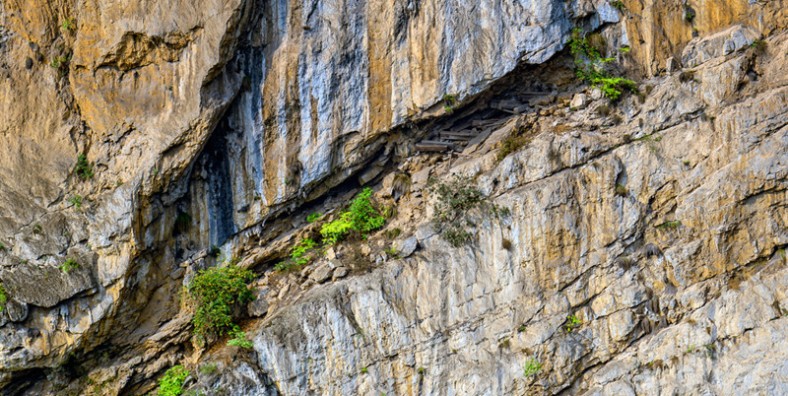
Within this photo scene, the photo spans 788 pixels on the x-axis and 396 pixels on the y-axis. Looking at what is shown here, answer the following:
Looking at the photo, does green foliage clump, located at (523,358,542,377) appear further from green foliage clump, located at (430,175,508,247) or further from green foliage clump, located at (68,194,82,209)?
green foliage clump, located at (68,194,82,209)

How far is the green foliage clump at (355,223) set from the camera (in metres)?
11.0

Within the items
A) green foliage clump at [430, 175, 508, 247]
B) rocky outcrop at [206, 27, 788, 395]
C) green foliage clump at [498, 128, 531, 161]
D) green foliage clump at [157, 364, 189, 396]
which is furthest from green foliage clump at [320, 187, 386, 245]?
green foliage clump at [157, 364, 189, 396]

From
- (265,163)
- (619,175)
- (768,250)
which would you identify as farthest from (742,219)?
(265,163)

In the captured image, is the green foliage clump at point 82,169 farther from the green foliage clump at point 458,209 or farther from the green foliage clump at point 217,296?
the green foliage clump at point 458,209

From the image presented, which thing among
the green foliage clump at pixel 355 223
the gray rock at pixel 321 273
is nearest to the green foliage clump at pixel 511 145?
the green foliage clump at pixel 355 223

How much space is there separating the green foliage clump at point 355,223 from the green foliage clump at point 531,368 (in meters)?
2.66

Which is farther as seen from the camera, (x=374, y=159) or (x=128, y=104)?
(x=374, y=159)

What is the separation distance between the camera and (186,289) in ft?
35.4

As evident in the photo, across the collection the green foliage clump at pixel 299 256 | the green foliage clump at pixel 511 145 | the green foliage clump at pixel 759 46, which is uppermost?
the green foliage clump at pixel 759 46

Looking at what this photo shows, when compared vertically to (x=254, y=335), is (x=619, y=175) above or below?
above

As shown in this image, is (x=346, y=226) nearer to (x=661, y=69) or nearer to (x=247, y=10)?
(x=247, y=10)

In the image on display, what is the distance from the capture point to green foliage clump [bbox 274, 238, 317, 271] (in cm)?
1089

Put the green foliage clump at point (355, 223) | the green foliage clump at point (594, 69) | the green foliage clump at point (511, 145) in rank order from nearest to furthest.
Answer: the green foliage clump at point (511, 145)
the green foliage clump at point (355, 223)
the green foliage clump at point (594, 69)

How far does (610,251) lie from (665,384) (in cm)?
176
